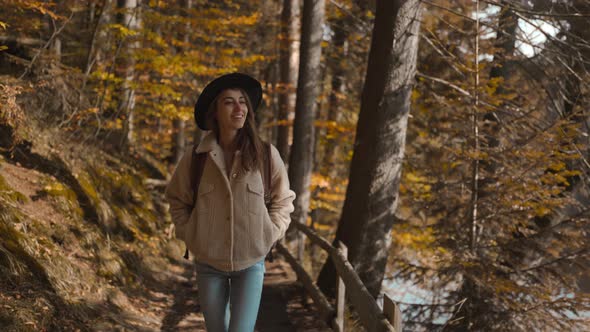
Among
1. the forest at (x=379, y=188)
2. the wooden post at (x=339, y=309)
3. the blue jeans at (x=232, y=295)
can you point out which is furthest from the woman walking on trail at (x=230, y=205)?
the wooden post at (x=339, y=309)

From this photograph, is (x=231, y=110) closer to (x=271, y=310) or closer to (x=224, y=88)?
(x=224, y=88)

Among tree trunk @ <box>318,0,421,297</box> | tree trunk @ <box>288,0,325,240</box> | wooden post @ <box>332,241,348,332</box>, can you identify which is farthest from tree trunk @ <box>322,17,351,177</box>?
wooden post @ <box>332,241,348,332</box>

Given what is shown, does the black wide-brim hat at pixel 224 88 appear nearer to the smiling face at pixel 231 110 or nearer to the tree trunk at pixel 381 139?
the smiling face at pixel 231 110

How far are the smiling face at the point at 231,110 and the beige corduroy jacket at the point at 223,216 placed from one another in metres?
0.16

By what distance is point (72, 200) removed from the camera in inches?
313

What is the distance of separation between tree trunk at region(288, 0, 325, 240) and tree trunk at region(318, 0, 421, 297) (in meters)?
4.39

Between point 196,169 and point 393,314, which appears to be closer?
point 196,169

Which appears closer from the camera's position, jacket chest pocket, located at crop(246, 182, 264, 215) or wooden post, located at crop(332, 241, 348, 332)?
jacket chest pocket, located at crop(246, 182, 264, 215)

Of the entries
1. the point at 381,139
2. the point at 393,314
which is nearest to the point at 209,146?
the point at 393,314

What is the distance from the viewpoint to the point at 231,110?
11.9ft

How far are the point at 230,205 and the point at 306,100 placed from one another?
29.3 feet

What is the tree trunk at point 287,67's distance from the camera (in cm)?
1398

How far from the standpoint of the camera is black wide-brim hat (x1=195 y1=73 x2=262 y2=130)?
145 inches

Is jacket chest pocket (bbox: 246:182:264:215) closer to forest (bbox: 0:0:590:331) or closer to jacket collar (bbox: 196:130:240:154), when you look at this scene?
jacket collar (bbox: 196:130:240:154)
